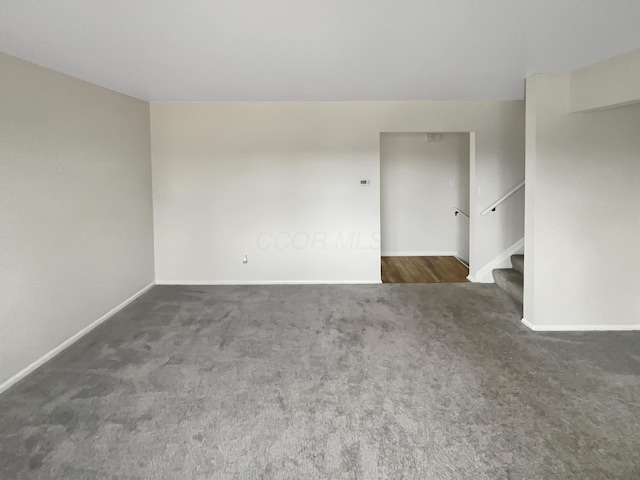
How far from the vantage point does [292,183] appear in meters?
5.19

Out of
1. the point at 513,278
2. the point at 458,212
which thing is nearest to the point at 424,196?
the point at 458,212

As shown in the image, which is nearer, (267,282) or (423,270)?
(267,282)

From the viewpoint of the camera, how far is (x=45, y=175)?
123 inches

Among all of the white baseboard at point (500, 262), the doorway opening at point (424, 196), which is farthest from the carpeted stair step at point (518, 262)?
the doorway opening at point (424, 196)

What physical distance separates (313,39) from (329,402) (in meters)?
2.18

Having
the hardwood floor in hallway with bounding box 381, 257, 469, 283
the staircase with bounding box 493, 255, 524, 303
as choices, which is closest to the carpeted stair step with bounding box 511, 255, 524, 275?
the staircase with bounding box 493, 255, 524, 303

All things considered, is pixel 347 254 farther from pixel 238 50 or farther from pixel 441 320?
pixel 238 50

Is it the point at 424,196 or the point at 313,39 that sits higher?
the point at 313,39

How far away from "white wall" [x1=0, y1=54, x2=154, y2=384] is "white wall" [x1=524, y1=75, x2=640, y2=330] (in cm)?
386

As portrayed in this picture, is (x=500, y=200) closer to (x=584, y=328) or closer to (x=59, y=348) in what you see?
(x=584, y=328)

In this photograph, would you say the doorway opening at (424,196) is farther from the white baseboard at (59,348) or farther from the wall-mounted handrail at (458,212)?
the white baseboard at (59,348)

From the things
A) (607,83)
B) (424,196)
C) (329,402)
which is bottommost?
(329,402)

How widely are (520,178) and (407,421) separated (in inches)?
154

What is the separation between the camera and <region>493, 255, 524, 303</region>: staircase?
4496 millimetres
